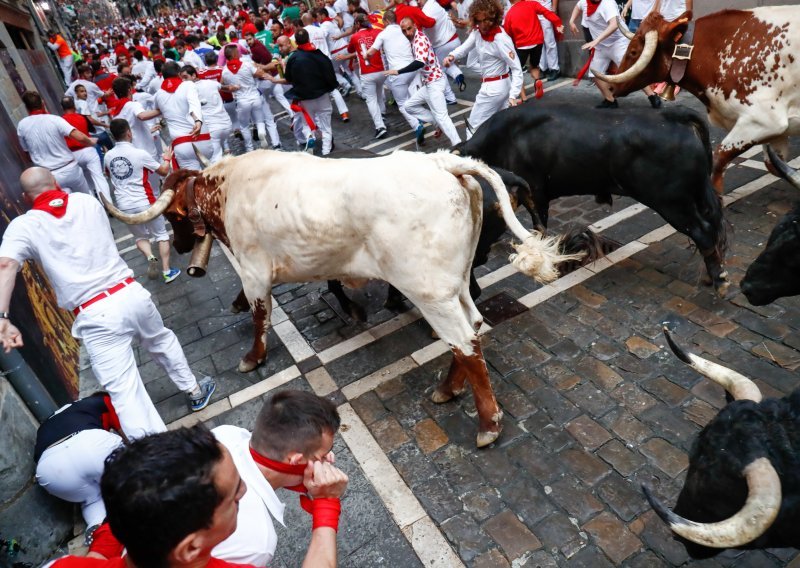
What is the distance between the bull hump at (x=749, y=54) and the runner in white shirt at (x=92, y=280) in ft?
20.3

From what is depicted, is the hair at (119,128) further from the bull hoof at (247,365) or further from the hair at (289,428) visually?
the hair at (289,428)

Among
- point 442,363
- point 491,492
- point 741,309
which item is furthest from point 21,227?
point 741,309

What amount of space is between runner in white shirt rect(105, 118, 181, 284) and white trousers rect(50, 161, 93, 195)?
1769 millimetres

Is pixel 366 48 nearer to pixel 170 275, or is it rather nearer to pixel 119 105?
pixel 119 105

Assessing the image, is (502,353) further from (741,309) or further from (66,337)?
(66,337)

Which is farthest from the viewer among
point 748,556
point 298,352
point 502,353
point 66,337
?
point 66,337

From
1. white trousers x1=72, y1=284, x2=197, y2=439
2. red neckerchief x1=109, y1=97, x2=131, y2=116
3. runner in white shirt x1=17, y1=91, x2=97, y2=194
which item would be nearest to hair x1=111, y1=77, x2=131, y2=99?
red neckerchief x1=109, y1=97, x2=131, y2=116

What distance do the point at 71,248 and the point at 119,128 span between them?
3632mm

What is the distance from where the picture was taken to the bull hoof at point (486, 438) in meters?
4.01

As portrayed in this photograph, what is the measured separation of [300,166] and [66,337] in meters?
3.78

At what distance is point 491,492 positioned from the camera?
146 inches

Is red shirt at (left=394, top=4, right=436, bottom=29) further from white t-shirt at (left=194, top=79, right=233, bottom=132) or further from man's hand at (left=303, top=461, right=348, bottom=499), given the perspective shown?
man's hand at (left=303, top=461, right=348, bottom=499)

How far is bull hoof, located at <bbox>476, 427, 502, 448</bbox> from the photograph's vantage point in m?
4.01

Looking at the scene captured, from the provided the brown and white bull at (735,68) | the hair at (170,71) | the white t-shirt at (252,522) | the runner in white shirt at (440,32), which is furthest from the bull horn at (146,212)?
the runner in white shirt at (440,32)
